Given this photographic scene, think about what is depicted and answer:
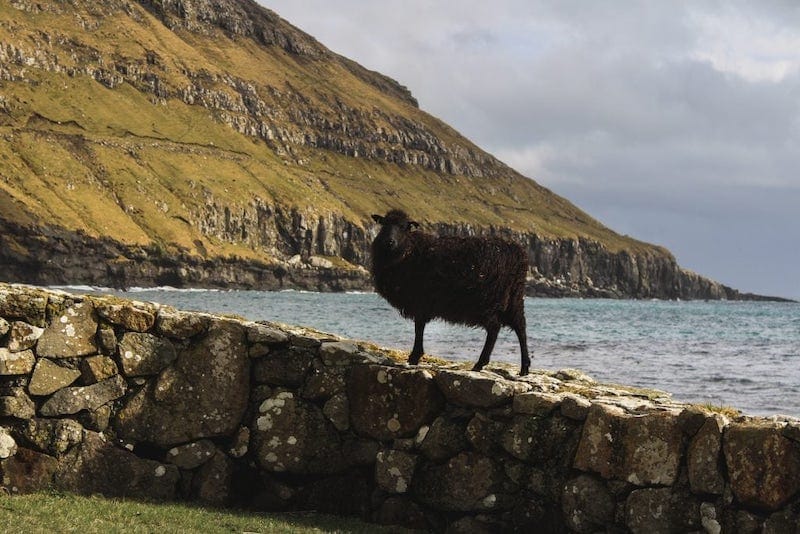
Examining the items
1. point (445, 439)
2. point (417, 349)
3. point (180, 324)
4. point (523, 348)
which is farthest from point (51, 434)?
point (523, 348)

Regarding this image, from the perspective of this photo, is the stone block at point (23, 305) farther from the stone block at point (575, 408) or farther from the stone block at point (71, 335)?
the stone block at point (575, 408)

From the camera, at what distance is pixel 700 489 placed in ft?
30.7

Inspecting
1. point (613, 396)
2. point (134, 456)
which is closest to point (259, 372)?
point (134, 456)

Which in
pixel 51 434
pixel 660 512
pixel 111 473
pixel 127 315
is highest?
pixel 127 315

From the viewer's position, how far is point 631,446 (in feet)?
32.4

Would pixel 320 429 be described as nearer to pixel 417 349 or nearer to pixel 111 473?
pixel 417 349

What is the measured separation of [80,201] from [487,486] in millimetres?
175989

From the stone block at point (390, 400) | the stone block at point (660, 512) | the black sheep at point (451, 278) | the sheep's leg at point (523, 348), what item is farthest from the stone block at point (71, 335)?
the stone block at point (660, 512)

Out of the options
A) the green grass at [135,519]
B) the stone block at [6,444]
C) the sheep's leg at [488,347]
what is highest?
the sheep's leg at [488,347]

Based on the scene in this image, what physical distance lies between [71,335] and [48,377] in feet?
2.08

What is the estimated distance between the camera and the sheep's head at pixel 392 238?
1241 centimetres

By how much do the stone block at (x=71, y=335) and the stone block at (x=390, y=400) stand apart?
3.71 metres

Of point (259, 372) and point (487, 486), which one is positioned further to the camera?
point (259, 372)

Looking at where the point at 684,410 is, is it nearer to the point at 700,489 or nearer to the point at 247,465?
the point at 700,489
